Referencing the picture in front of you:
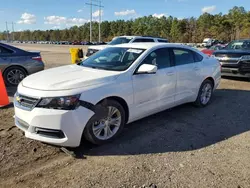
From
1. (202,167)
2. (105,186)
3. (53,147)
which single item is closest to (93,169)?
(105,186)

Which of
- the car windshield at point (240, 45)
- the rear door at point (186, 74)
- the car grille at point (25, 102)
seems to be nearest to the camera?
the car grille at point (25, 102)

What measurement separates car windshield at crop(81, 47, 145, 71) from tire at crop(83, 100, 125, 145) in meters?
0.72

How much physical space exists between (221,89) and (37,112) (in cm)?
635

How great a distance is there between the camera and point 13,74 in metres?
7.88

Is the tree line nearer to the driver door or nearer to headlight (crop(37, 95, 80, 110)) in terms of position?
the driver door

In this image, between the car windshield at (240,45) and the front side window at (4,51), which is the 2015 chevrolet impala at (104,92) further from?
the car windshield at (240,45)

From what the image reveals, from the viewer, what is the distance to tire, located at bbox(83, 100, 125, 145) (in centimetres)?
362

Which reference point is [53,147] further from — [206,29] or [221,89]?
[206,29]

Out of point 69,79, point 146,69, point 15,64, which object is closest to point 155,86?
point 146,69

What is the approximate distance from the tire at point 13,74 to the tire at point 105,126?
5159mm

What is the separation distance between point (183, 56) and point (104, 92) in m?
2.45

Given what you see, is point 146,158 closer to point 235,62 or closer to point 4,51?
point 4,51

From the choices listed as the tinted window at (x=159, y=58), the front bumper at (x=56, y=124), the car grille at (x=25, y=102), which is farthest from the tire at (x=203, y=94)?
the car grille at (x=25, y=102)

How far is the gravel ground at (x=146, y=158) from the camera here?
117 inches
